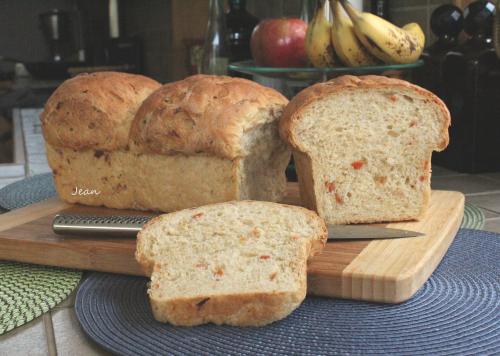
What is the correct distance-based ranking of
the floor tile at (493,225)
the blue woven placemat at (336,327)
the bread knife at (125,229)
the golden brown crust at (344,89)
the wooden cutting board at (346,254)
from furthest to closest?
the floor tile at (493,225) → the golden brown crust at (344,89) → the bread knife at (125,229) → the wooden cutting board at (346,254) → the blue woven placemat at (336,327)

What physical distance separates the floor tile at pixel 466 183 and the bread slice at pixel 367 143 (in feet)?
1.88

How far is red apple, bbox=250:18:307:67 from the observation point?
2.11 meters

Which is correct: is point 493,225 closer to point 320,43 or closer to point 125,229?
point 320,43

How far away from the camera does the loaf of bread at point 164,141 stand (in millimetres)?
1478

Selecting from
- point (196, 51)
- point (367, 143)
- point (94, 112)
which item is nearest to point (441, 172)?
point (367, 143)

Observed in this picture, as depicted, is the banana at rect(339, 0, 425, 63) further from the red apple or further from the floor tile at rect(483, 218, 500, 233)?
the floor tile at rect(483, 218, 500, 233)

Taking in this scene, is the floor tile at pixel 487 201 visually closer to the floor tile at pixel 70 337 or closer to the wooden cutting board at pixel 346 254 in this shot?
the wooden cutting board at pixel 346 254

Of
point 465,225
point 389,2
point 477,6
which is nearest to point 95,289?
point 465,225

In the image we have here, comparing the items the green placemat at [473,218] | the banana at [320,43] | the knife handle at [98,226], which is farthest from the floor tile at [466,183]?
the knife handle at [98,226]

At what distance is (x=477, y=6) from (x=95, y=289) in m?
Result: 1.55

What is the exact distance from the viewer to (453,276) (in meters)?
1.21

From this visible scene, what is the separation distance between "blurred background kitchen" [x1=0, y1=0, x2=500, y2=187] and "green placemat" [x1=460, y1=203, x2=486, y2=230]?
0.42m

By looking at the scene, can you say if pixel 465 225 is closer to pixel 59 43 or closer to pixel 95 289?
pixel 95 289

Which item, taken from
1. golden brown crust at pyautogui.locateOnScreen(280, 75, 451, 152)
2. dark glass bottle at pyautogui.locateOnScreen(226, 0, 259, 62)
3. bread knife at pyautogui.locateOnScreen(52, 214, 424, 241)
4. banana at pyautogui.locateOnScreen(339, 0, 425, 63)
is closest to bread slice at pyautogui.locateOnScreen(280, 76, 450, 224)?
golden brown crust at pyautogui.locateOnScreen(280, 75, 451, 152)
